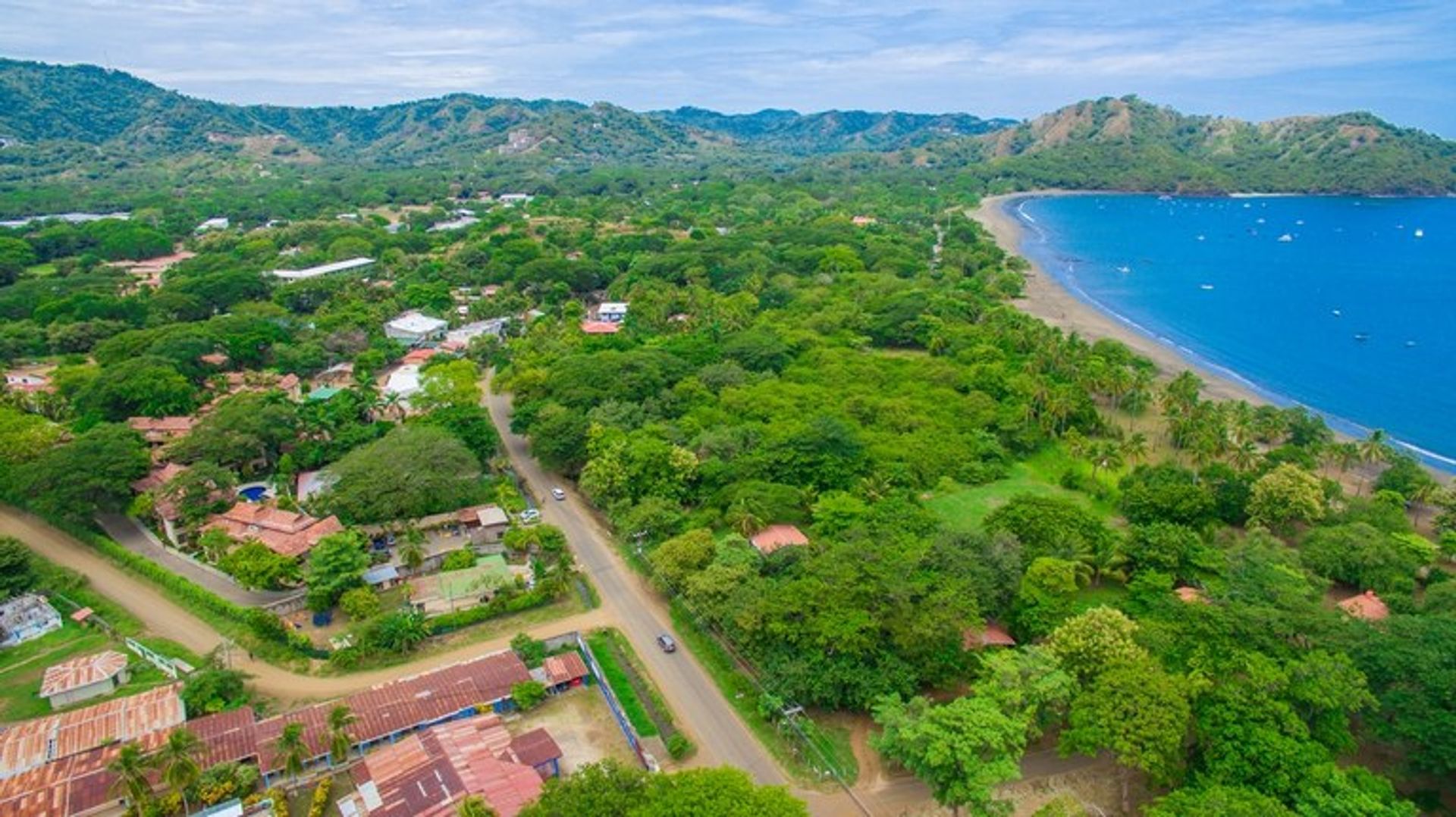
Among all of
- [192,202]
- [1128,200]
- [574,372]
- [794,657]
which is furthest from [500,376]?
[1128,200]

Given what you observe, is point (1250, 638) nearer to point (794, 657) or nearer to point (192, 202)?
point (794, 657)

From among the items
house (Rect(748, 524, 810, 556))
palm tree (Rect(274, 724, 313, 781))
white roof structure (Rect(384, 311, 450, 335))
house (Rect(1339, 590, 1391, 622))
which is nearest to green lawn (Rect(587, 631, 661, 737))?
house (Rect(748, 524, 810, 556))

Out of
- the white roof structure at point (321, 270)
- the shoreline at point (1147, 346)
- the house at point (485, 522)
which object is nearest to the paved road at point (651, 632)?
the house at point (485, 522)

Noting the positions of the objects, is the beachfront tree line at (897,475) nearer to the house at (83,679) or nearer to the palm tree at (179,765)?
the house at (83,679)

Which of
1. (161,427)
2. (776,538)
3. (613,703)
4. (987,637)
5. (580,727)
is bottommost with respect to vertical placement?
(580,727)

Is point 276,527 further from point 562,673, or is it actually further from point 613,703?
point 613,703

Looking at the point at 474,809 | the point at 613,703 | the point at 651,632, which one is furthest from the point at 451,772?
the point at 651,632
